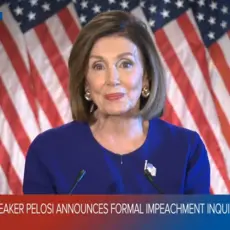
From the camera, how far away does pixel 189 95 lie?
2.03 meters

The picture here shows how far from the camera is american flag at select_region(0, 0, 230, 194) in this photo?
1.99 m

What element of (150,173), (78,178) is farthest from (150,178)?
(78,178)

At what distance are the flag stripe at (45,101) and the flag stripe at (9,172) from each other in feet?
A: 0.72

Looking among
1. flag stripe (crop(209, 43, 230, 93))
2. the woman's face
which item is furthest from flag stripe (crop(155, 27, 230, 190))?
the woman's face

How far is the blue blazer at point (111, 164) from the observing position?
0.96 meters

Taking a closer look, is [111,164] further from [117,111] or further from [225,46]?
[225,46]

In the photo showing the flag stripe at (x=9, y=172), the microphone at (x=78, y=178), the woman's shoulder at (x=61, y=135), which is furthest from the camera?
the flag stripe at (x=9, y=172)

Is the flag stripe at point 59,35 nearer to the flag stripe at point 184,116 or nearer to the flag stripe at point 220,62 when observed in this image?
the flag stripe at point 184,116

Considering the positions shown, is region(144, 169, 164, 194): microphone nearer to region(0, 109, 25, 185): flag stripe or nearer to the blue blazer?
the blue blazer

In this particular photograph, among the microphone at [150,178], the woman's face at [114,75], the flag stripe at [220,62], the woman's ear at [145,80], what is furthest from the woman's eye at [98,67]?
the flag stripe at [220,62]

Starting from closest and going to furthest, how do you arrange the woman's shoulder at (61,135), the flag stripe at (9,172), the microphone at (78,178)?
1. the microphone at (78,178)
2. the woman's shoulder at (61,135)
3. the flag stripe at (9,172)

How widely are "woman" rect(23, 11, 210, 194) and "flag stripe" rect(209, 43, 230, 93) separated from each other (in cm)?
102

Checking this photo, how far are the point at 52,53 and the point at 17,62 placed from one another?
0.47 ft

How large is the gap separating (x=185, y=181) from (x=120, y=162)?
5.4 inches
